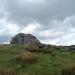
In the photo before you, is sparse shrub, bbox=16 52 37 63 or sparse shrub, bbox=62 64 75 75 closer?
sparse shrub, bbox=62 64 75 75

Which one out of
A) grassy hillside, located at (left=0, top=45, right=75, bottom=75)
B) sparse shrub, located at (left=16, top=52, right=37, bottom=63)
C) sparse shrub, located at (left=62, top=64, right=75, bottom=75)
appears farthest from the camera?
sparse shrub, located at (left=16, top=52, right=37, bottom=63)

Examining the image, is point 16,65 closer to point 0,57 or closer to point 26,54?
point 26,54

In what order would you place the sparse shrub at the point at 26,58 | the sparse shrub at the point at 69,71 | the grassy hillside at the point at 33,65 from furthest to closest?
the sparse shrub at the point at 26,58
the grassy hillside at the point at 33,65
the sparse shrub at the point at 69,71

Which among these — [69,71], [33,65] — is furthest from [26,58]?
[69,71]

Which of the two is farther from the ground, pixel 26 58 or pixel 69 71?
pixel 26 58

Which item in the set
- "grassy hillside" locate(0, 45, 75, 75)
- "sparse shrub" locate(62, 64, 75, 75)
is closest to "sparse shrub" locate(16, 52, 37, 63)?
"grassy hillside" locate(0, 45, 75, 75)

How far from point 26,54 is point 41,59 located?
112 cm

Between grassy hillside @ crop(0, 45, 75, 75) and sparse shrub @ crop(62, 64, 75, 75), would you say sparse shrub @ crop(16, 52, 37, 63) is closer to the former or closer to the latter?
grassy hillside @ crop(0, 45, 75, 75)

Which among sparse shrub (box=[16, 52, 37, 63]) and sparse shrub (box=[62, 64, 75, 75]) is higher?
sparse shrub (box=[16, 52, 37, 63])

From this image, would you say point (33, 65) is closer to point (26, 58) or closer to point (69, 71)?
point (26, 58)

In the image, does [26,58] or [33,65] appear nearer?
[33,65]

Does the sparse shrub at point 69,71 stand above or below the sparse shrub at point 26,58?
below

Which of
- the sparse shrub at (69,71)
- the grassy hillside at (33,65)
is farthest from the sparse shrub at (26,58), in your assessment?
the sparse shrub at (69,71)

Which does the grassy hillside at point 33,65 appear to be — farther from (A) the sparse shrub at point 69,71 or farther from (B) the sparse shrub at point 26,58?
(A) the sparse shrub at point 69,71
